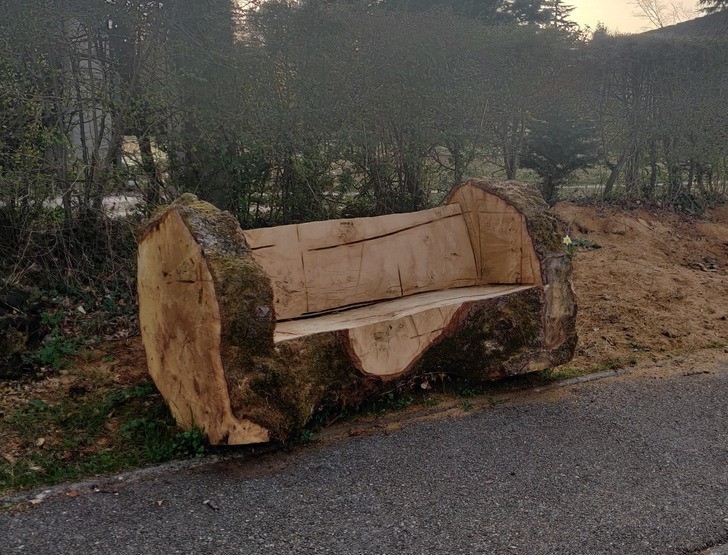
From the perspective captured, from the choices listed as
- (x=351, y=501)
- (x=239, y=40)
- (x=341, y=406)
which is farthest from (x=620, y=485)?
(x=239, y=40)

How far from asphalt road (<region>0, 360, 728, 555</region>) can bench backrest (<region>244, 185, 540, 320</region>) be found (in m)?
0.90

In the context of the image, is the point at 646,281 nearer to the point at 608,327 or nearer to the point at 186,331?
the point at 608,327

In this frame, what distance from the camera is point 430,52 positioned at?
217 inches

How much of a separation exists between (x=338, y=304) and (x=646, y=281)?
319cm

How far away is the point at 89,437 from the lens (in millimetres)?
2746

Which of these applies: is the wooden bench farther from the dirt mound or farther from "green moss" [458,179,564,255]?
the dirt mound

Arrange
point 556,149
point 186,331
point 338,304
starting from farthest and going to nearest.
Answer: point 556,149 → point 338,304 → point 186,331

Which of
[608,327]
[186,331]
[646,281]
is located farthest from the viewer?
[646,281]

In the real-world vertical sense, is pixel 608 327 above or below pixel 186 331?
below

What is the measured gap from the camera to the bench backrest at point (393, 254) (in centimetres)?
334

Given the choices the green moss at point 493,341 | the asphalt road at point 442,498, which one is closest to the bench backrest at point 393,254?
the green moss at point 493,341

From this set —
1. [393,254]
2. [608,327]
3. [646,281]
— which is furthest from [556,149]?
[393,254]

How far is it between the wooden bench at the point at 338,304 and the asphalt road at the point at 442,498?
265 mm

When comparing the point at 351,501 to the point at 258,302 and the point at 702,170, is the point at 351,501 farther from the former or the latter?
the point at 702,170
